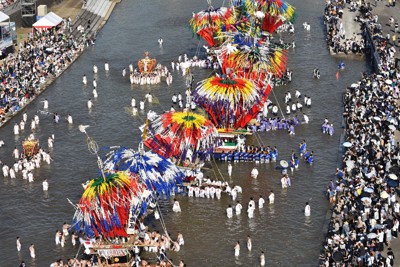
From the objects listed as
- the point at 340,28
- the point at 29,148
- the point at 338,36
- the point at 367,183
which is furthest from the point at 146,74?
the point at 367,183

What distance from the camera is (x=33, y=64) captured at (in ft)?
323

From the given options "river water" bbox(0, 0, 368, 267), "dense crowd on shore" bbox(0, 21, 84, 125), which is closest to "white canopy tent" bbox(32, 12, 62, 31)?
"dense crowd on shore" bbox(0, 21, 84, 125)

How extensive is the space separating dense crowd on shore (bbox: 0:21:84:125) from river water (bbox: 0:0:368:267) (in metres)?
1.70

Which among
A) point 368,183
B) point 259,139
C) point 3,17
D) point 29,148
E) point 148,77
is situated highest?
point 3,17

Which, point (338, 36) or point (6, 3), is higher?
point (6, 3)

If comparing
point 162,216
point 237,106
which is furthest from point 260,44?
point 162,216

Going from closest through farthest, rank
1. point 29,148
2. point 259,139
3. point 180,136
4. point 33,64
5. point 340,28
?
point 180,136 → point 29,148 → point 259,139 → point 33,64 → point 340,28

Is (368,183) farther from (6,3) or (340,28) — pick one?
(6,3)

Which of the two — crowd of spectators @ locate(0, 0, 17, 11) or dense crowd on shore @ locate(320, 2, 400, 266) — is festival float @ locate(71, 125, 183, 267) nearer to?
dense crowd on shore @ locate(320, 2, 400, 266)

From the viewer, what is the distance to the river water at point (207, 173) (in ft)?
195

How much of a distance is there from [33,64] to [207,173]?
1484 inches

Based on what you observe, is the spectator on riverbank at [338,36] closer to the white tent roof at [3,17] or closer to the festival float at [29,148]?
the white tent roof at [3,17]

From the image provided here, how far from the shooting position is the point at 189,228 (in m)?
62.1

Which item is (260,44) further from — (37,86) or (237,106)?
(37,86)
